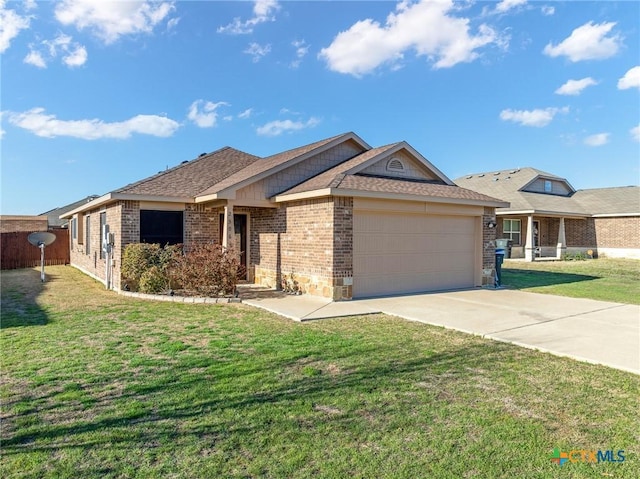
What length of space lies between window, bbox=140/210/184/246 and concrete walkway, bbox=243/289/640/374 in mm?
3617

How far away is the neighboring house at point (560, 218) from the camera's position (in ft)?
82.2

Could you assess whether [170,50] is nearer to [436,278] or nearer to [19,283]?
[19,283]

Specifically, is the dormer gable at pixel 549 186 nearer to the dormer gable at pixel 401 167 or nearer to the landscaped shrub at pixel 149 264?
the dormer gable at pixel 401 167

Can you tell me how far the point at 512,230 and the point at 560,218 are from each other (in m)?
3.39

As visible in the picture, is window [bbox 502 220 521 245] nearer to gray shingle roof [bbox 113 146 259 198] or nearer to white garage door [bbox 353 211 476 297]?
white garage door [bbox 353 211 476 297]

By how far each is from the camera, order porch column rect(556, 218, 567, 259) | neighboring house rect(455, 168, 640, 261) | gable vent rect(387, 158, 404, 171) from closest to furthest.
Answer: gable vent rect(387, 158, 404, 171)
neighboring house rect(455, 168, 640, 261)
porch column rect(556, 218, 567, 259)

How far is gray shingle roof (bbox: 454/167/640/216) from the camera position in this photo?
25266 millimetres

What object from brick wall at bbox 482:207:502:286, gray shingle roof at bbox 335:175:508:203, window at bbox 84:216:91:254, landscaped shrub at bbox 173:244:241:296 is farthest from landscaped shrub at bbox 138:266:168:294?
brick wall at bbox 482:207:502:286

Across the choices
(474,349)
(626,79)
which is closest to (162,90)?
(474,349)

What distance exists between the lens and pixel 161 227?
12.2 metres

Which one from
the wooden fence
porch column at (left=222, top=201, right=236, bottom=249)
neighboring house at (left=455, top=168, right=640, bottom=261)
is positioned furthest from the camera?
neighboring house at (left=455, top=168, right=640, bottom=261)

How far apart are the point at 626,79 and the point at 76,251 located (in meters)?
28.1

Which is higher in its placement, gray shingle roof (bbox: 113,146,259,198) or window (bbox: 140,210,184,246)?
gray shingle roof (bbox: 113,146,259,198)

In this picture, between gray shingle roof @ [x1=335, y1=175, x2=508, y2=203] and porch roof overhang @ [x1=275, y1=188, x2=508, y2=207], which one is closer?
porch roof overhang @ [x1=275, y1=188, x2=508, y2=207]
